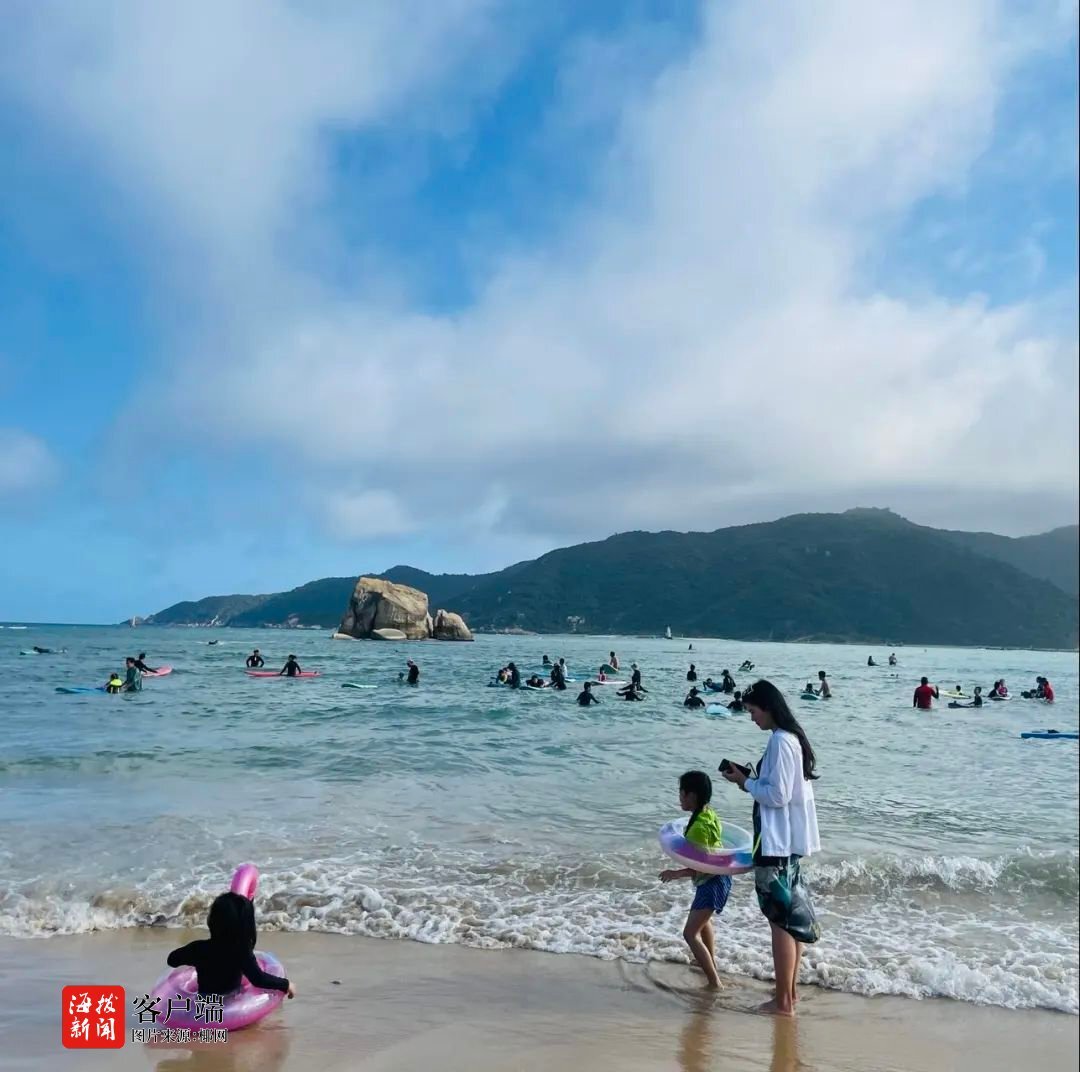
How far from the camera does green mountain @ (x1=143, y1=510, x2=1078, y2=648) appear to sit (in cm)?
11975

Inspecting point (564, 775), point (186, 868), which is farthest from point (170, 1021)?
point (564, 775)

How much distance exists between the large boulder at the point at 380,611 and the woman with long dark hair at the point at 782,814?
298 ft

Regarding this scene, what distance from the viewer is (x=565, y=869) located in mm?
7820

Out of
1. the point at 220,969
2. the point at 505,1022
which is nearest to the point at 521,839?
the point at 505,1022

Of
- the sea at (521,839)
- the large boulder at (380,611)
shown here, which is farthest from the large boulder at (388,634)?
the sea at (521,839)

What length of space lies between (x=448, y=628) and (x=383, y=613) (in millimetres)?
8912

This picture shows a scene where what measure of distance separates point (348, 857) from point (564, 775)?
5526 mm

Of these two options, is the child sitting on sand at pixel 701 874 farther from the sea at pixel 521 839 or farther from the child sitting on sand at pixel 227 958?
the child sitting on sand at pixel 227 958

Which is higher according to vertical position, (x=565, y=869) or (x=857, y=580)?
(x=857, y=580)

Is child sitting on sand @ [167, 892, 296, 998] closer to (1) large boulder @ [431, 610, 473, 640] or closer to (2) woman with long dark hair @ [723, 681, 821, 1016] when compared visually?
(2) woman with long dark hair @ [723, 681, 821, 1016]

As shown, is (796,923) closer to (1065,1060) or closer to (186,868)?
(1065,1060)

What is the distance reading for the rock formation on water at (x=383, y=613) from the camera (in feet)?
307

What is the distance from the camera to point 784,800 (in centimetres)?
450

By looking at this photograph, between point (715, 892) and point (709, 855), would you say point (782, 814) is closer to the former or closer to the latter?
point (709, 855)
